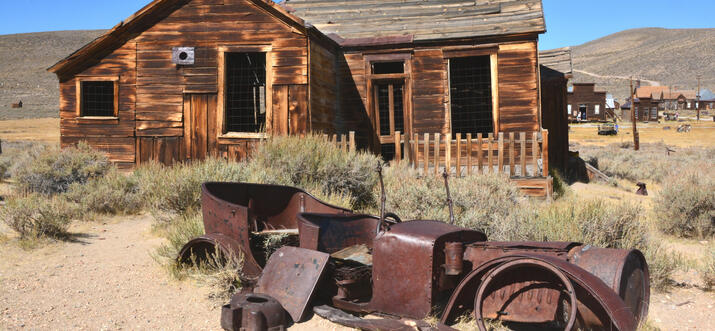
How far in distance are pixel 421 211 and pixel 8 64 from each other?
7607 cm

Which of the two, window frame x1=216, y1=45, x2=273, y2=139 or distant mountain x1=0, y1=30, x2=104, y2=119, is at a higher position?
distant mountain x1=0, y1=30, x2=104, y2=119

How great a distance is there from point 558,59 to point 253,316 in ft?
39.9

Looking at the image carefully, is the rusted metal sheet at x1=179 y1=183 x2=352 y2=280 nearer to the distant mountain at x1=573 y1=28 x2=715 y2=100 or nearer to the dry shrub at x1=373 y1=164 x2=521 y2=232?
the dry shrub at x1=373 y1=164 x2=521 y2=232

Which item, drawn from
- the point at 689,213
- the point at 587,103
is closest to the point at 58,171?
the point at 689,213

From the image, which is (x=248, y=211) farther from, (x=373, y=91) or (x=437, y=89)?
(x=373, y=91)

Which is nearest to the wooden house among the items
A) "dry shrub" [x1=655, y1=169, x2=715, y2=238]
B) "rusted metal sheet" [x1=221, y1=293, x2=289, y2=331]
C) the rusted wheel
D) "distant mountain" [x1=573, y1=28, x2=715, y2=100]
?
"dry shrub" [x1=655, y1=169, x2=715, y2=238]

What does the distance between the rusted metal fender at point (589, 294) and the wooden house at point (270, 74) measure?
669 centimetres

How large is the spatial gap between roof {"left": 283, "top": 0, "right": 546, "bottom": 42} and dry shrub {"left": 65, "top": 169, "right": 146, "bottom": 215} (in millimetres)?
6182

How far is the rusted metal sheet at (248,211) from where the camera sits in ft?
13.9

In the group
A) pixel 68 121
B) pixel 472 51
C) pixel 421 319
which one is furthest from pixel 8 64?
pixel 421 319

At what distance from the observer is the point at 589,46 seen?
156 metres

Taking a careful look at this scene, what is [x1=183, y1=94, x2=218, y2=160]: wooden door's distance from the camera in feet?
34.1

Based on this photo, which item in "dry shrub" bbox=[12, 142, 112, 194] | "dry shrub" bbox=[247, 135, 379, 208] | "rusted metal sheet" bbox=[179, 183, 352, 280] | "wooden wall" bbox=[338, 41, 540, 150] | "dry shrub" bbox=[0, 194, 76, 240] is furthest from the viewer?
"wooden wall" bbox=[338, 41, 540, 150]

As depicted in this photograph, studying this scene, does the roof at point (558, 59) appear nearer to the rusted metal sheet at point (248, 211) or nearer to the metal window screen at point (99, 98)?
the rusted metal sheet at point (248, 211)
